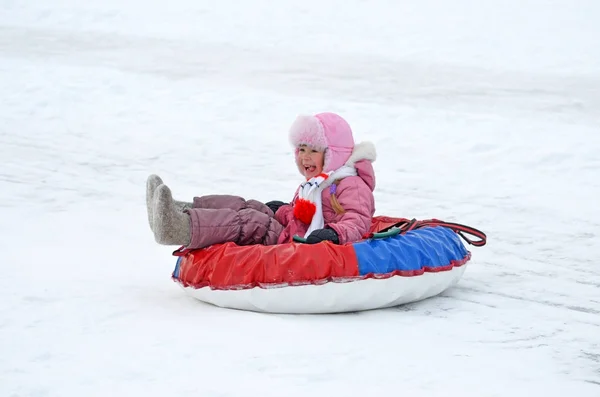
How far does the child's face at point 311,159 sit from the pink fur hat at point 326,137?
3 cm

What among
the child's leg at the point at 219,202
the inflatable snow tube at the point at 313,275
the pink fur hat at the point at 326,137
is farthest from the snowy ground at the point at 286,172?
the pink fur hat at the point at 326,137

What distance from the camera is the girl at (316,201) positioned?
4.59 metres

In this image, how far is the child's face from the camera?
4.88 m

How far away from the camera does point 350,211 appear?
15.6 ft

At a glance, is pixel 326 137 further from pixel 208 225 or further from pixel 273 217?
pixel 208 225

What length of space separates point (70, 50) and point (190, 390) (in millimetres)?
10089

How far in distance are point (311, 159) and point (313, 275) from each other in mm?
825

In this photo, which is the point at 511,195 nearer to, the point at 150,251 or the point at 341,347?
the point at 150,251

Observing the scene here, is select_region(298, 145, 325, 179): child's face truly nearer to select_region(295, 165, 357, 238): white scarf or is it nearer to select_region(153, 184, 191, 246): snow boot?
select_region(295, 165, 357, 238): white scarf

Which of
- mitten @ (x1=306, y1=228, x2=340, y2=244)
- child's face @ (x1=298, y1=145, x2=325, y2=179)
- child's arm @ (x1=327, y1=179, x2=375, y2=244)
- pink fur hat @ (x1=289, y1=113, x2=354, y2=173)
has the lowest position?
mitten @ (x1=306, y1=228, x2=340, y2=244)

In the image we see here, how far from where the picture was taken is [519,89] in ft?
35.1

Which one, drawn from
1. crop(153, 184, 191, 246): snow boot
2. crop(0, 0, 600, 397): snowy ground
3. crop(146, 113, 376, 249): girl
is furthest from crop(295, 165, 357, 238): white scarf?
crop(153, 184, 191, 246): snow boot

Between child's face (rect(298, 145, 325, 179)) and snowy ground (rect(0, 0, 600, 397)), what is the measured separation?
0.88m

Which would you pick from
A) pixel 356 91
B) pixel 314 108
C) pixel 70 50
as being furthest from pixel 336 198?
pixel 70 50
